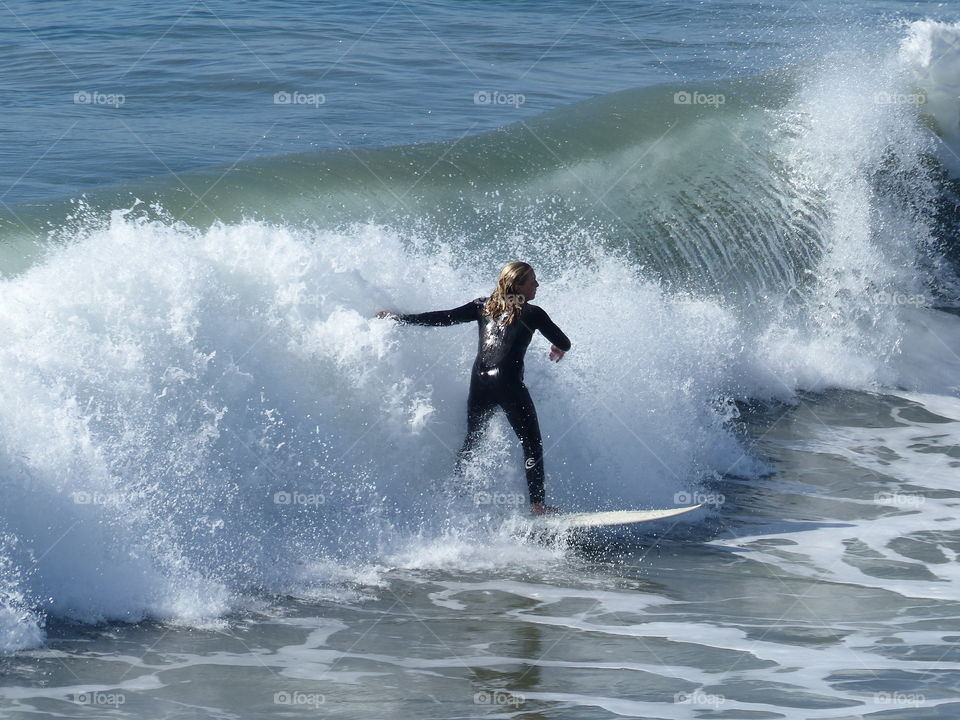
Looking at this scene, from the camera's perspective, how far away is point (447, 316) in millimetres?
7324

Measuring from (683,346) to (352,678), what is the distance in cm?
540

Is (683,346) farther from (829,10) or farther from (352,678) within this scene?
(829,10)
